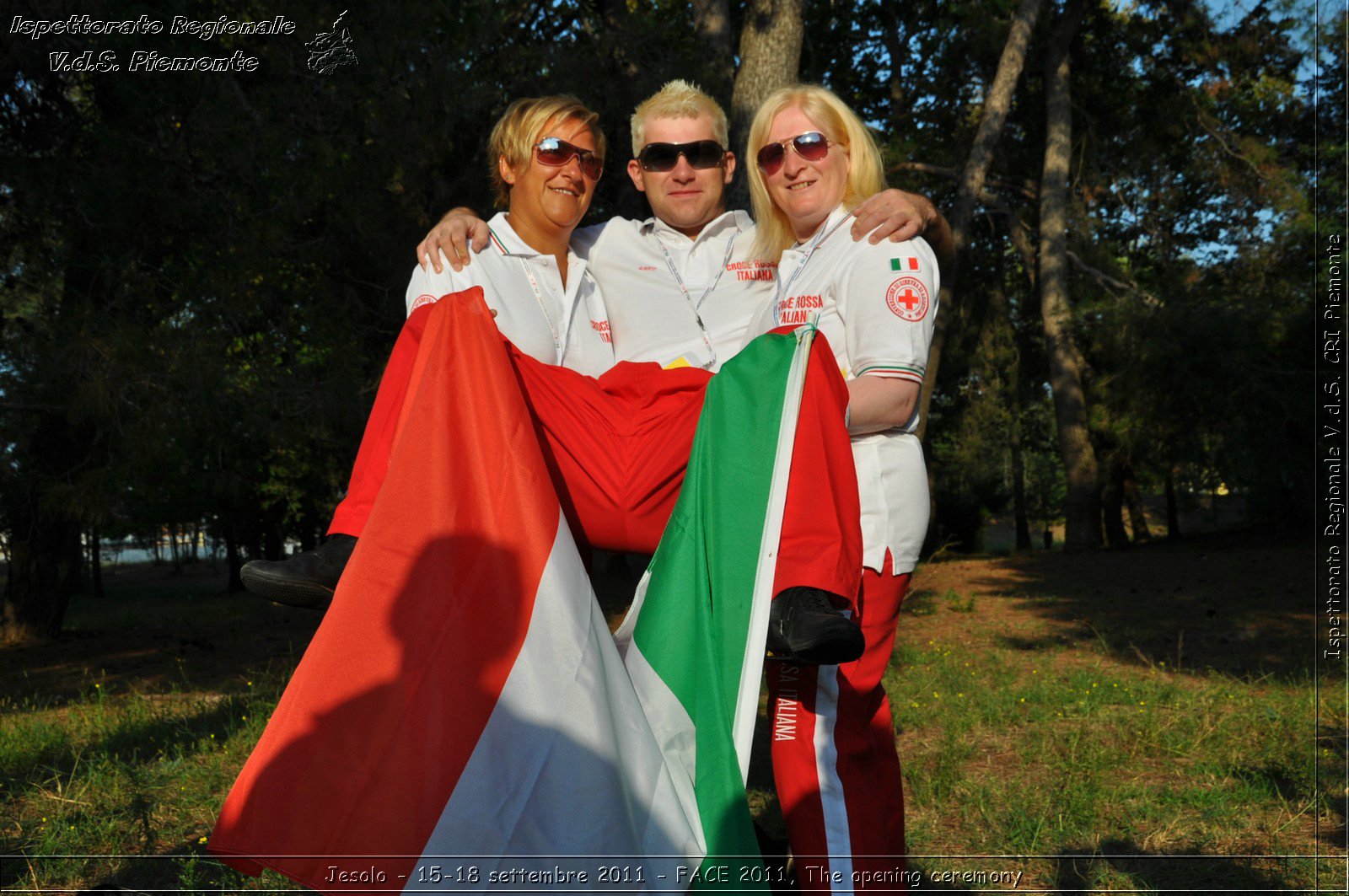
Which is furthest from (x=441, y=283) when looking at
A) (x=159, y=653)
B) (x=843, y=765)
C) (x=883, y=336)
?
(x=159, y=653)

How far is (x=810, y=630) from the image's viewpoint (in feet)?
7.61

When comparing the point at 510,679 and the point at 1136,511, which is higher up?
the point at 510,679

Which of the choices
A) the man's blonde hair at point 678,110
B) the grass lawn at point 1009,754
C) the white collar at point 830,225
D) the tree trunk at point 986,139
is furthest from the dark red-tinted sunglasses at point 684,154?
the tree trunk at point 986,139

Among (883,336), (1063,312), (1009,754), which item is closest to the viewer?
(883,336)

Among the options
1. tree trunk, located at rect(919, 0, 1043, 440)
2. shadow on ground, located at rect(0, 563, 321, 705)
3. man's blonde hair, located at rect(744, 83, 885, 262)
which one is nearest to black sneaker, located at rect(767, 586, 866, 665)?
man's blonde hair, located at rect(744, 83, 885, 262)

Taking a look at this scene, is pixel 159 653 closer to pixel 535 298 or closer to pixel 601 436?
pixel 535 298

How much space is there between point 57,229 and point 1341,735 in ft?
24.3

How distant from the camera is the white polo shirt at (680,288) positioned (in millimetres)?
3383

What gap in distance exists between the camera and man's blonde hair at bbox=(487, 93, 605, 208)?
11.3 ft

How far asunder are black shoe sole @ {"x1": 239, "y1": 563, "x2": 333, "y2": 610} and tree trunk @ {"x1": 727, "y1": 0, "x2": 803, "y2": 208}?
4.50 metres

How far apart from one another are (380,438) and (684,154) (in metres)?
1.47

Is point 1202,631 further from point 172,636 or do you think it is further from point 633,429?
point 172,636

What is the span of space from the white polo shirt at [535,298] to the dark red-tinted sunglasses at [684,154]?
1.40 ft

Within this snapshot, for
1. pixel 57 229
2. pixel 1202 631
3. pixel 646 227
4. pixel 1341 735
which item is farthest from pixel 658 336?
pixel 1202 631
